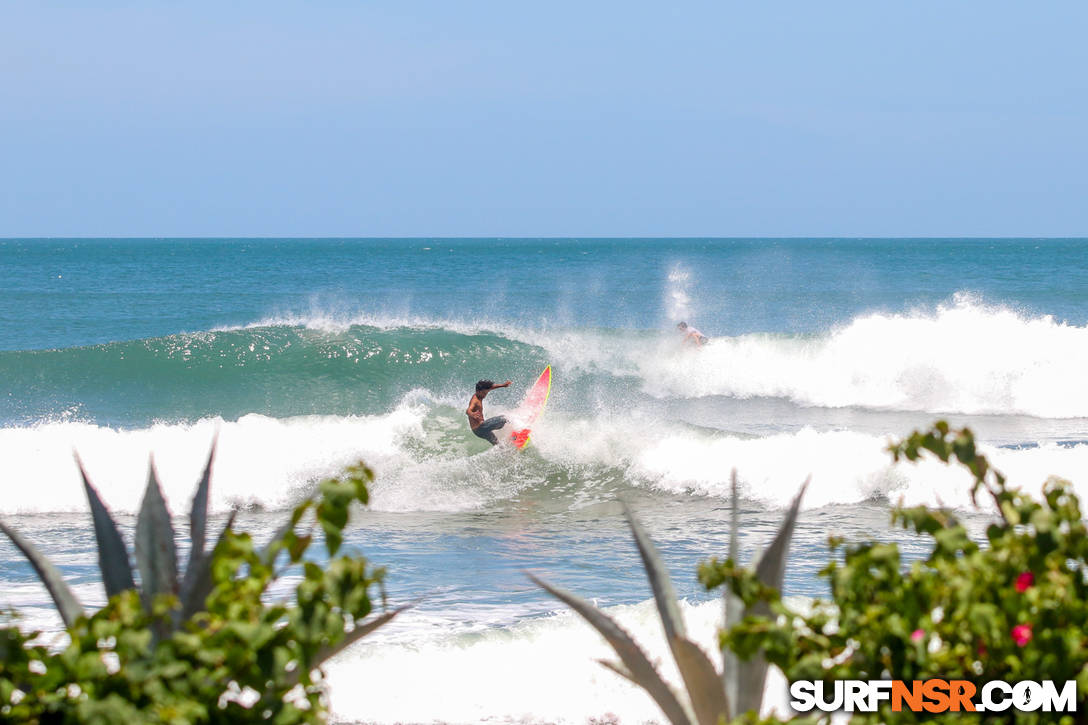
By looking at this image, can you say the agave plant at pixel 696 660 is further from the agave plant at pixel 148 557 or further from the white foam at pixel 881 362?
the white foam at pixel 881 362

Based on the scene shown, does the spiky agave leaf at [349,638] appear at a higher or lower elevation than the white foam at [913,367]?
higher

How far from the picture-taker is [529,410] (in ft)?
54.6

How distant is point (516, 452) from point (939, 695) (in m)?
12.5

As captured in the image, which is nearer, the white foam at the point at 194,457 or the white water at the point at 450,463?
the white water at the point at 450,463

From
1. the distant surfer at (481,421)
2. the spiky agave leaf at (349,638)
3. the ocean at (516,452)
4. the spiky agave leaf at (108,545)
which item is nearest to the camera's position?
the spiky agave leaf at (349,638)

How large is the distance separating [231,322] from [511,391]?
25.6 metres

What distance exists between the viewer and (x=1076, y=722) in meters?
2.44

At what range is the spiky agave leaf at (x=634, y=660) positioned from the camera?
9.50 feet

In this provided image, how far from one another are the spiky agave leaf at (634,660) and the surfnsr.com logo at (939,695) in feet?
1.62

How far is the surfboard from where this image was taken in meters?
15.1

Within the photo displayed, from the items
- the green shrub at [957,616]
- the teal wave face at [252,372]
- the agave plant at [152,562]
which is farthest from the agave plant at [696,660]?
the teal wave face at [252,372]

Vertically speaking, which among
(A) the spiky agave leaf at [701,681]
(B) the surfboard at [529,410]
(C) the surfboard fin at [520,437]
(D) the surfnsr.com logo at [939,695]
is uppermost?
(D) the surfnsr.com logo at [939,695]

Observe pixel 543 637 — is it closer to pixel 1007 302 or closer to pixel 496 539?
pixel 496 539

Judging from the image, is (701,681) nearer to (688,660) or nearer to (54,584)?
(688,660)
